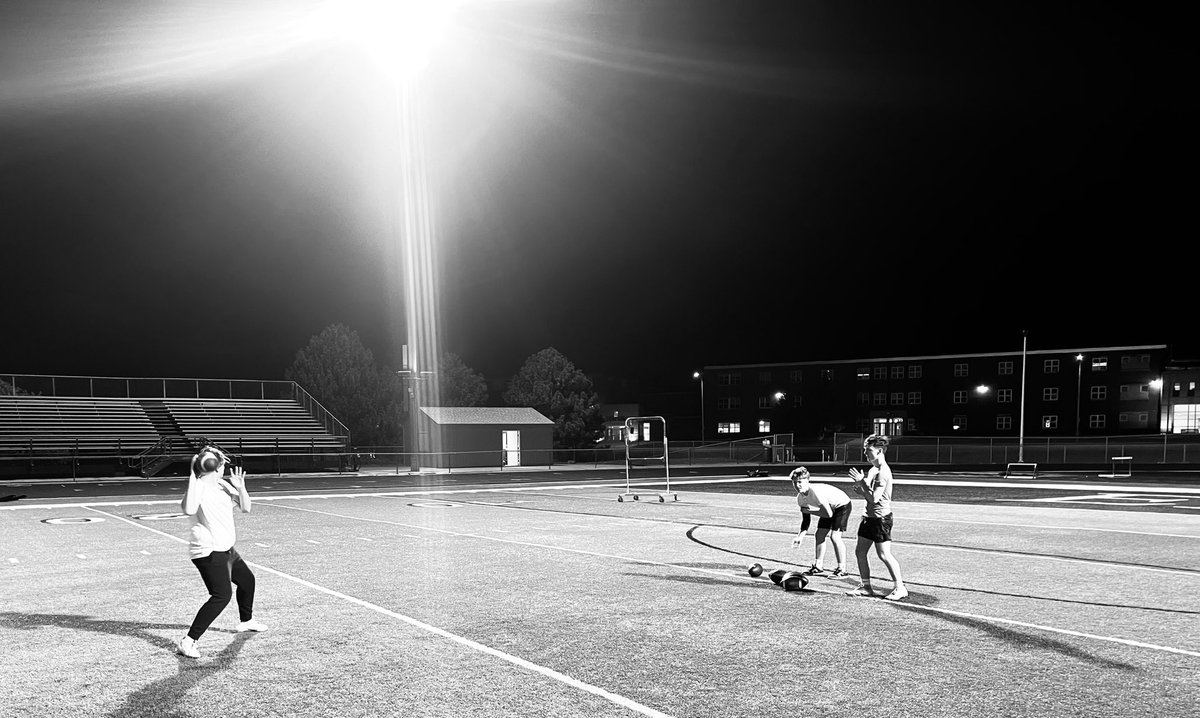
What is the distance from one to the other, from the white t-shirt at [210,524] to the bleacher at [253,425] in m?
46.9

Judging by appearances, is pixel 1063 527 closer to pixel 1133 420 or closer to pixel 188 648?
pixel 188 648

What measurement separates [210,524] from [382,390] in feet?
207

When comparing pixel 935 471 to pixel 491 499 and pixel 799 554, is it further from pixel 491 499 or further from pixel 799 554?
pixel 799 554

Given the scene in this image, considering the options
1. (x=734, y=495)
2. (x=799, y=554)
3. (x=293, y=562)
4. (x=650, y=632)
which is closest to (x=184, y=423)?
(x=734, y=495)

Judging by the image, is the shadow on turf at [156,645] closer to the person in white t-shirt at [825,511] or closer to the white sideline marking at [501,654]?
the white sideline marking at [501,654]

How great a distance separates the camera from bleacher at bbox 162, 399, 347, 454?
53.1 m

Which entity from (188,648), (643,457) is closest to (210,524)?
(188,648)

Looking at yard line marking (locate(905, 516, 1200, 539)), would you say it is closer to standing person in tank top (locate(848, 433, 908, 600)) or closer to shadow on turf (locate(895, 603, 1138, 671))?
standing person in tank top (locate(848, 433, 908, 600))

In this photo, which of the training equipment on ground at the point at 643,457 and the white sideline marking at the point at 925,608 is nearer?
the white sideline marking at the point at 925,608

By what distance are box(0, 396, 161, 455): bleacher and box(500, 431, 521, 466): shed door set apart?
71.0 feet

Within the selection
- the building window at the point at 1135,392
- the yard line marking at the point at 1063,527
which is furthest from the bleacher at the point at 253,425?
the building window at the point at 1135,392

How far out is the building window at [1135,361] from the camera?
78.2 meters

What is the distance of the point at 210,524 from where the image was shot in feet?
26.5

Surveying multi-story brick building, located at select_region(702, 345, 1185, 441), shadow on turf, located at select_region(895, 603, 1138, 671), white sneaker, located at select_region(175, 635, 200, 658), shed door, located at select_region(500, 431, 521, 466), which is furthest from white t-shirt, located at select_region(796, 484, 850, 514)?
multi-story brick building, located at select_region(702, 345, 1185, 441)
